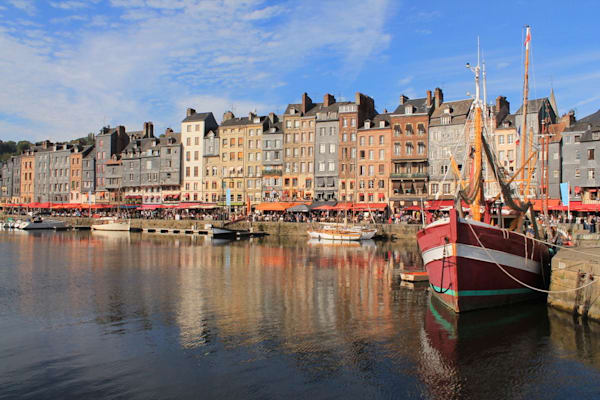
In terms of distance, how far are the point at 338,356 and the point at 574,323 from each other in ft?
33.4

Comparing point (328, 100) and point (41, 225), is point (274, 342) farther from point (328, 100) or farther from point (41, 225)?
point (41, 225)

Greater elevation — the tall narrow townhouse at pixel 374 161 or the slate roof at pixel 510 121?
the slate roof at pixel 510 121

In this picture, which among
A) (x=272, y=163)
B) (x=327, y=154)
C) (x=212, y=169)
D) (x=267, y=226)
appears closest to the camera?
(x=267, y=226)

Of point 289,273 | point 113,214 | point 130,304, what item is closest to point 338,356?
point 130,304

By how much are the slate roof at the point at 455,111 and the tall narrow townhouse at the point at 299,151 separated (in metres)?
20.6

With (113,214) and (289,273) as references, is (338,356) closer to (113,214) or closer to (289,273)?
(289,273)

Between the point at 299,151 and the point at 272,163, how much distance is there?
552 centimetres

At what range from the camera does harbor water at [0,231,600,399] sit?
14039 millimetres

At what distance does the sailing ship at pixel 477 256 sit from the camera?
2091 cm

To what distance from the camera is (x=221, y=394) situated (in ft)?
44.1

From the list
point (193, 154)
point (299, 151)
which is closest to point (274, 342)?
point (299, 151)

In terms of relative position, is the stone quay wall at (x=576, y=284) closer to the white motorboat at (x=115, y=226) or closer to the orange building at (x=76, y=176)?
the white motorboat at (x=115, y=226)

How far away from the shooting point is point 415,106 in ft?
262

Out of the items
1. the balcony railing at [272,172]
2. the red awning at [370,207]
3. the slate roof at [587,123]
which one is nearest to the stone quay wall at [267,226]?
the red awning at [370,207]
